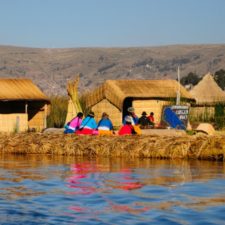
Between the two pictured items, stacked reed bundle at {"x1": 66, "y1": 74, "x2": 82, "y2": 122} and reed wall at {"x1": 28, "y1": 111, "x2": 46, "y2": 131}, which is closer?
stacked reed bundle at {"x1": 66, "y1": 74, "x2": 82, "y2": 122}

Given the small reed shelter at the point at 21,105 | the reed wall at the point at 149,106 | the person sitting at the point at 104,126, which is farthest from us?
the reed wall at the point at 149,106

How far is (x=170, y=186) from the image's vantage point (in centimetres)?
1504

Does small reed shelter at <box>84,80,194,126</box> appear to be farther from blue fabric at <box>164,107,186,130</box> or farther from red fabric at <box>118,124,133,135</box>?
red fabric at <box>118,124,133,135</box>

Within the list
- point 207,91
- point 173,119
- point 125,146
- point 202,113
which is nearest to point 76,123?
point 125,146

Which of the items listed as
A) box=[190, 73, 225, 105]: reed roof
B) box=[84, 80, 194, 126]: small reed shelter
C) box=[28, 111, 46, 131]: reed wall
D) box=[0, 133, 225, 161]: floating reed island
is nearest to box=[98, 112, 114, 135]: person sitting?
box=[0, 133, 225, 161]: floating reed island

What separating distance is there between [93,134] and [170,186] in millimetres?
9658

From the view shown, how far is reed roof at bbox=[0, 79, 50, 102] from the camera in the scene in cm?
3753

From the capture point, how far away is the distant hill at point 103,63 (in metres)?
127

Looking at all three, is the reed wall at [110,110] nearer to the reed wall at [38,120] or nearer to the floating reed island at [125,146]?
the reed wall at [38,120]

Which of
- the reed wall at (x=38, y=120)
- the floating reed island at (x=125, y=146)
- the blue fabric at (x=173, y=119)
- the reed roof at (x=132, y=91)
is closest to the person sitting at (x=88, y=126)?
the floating reed island at (x=125, y=146)

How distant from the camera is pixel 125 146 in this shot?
74.6ft

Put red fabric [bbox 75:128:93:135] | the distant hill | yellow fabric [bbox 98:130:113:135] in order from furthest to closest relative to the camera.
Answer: the distant hill, red fabric [bbox 75:128:93:135], yellow fabric [bbox 98:130:113:135]

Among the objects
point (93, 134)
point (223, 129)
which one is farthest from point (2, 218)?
point (223, 129)

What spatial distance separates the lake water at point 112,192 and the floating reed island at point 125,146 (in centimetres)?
104
